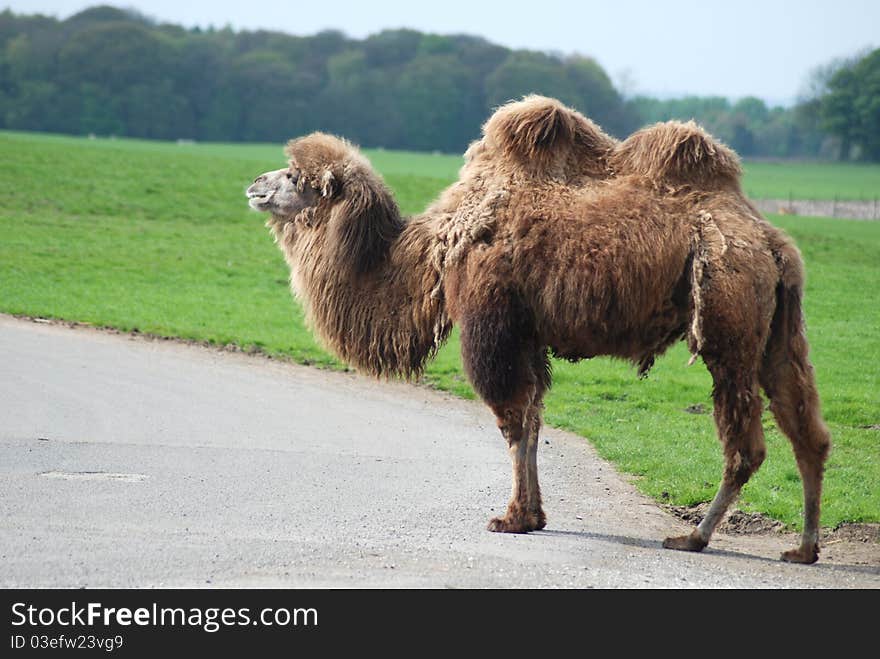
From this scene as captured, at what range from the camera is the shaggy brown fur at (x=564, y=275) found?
7.61m

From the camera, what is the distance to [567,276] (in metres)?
7.73

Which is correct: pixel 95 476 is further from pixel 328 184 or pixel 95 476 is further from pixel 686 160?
pixel 686 160

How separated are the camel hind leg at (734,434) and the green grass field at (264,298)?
155 centimetres

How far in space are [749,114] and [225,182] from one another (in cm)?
13125

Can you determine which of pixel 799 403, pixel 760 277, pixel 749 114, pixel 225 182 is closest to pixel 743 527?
pixel 799 403

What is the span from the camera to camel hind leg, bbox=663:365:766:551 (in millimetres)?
7574

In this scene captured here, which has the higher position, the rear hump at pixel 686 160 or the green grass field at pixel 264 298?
the rear hump at pixel 686 160

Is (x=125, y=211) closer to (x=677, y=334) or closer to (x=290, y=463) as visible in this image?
(x=290, y=463)

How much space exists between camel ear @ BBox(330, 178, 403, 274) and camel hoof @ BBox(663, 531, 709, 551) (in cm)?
287

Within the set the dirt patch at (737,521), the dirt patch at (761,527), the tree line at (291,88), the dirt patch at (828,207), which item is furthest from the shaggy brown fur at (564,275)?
the tree line at (291,88)

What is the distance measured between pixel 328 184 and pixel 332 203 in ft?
0.48

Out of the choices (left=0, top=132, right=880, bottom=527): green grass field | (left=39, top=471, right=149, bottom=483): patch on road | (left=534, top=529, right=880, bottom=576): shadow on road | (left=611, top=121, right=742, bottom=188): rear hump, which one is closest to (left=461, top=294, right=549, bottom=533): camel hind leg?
(left=534, top=529, right=880, bottom=576): shadow on road

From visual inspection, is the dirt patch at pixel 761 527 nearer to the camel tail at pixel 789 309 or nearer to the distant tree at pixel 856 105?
the camel tail at pixel 789 309

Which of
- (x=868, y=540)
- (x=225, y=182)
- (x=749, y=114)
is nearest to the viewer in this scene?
(x=868, y=540)
